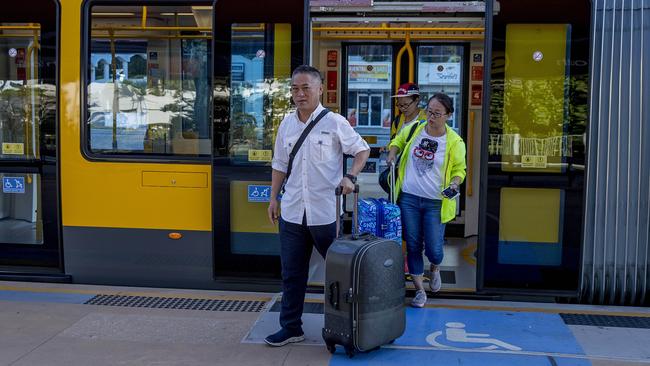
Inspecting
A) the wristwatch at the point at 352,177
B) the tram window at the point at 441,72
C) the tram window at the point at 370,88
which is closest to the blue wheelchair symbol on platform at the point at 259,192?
the wristwatch at the point at 352,177

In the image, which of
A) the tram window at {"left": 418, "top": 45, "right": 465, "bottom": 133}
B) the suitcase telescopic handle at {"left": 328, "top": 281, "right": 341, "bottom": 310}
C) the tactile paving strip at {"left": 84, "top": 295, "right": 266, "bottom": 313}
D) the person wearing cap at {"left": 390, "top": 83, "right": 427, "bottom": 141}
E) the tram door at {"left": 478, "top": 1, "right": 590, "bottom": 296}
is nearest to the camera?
the suitcase telescopic handle at {"left": 328, "top": 281, "right": 341, "bottom": 310}

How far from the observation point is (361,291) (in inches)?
159

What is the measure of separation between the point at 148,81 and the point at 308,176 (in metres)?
2.04

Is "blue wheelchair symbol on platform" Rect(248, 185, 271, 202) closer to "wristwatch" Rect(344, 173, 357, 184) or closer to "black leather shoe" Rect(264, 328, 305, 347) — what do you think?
"black leather shoe" Rect(264, 328, 305, 347)

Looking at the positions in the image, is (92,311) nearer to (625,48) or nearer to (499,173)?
(499,173)

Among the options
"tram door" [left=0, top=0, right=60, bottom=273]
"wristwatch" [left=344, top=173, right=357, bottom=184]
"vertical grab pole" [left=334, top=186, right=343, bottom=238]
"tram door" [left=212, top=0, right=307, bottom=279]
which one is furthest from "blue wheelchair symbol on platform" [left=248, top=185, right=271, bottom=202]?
"tram door" [left=0, top=0, right=60, bottom=273]

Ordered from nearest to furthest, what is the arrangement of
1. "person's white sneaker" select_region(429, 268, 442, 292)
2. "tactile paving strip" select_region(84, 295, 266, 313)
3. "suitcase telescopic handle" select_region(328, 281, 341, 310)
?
1. "suitcase telescopic handle" select_region(328, 281, 341, 310)
2. "tactile paving strip" select_region(84, 295, 266, 313)
3. "person's white sneaker" select_region(429, 268, 442, 292)

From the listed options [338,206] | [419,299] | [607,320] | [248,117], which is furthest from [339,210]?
[607,320]

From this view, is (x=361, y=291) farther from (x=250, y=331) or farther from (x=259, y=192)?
(x=259, y=192)

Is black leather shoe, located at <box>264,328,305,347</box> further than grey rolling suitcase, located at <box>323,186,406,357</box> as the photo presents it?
Yes

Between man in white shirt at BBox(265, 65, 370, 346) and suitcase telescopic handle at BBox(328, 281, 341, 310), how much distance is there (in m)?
0.30

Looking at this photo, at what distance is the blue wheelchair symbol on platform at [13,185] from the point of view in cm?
586

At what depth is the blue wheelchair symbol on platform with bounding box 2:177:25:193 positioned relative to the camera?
19.2ft

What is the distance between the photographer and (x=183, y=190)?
558 cm
